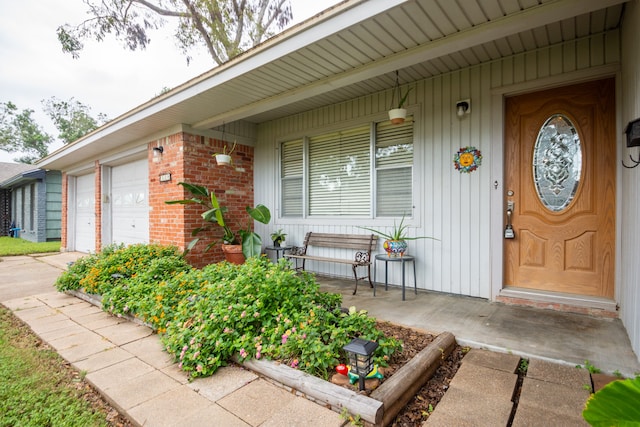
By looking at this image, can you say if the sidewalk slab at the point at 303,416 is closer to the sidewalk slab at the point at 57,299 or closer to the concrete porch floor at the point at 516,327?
the concrete porch floor at the point at 516,327

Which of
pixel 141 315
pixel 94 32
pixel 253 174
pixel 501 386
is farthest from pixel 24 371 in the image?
pixel 94 32

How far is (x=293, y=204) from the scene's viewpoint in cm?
562

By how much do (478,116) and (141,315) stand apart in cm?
415

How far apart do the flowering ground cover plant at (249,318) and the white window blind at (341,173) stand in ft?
6.86

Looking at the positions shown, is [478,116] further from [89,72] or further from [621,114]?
[89,72]

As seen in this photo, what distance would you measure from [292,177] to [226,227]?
1.44 meters

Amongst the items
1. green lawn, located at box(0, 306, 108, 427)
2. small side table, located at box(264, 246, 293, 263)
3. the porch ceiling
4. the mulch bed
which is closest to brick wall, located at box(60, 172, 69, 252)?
the porch ceiling

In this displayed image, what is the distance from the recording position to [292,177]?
18.4ft

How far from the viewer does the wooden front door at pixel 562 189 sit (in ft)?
9.90

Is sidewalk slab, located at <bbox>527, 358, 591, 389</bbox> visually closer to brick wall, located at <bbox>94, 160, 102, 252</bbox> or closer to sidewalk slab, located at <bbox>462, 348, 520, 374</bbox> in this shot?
sidewalk slab, located at <bbox>462, 348, 520, 374</bbox>

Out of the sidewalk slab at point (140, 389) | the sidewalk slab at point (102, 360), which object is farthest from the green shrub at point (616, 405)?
the sidewalk slab at point (102, 360)

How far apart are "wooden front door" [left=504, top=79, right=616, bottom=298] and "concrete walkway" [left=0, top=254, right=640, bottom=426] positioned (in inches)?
20.0

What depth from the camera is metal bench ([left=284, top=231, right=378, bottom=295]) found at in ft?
13.6

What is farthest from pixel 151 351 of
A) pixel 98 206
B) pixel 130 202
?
pixel 98 206
